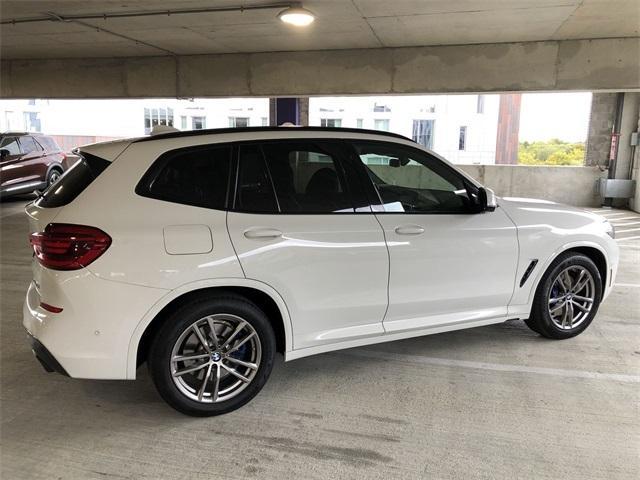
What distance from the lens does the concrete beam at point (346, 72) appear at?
9133 mm

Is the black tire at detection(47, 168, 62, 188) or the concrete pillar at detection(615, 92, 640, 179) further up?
the concrete pillar at detection(615, 92, 640, 179)

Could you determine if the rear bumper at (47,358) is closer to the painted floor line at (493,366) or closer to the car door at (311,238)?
the car door at (311,238)

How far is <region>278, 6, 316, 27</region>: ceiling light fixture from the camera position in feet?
23.3

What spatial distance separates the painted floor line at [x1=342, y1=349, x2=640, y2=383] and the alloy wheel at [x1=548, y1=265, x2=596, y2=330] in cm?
63

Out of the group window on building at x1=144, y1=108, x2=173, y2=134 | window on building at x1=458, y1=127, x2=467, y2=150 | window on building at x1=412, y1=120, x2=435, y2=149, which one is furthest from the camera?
window on building at x1=144, y1=108, x2=173, y2=134

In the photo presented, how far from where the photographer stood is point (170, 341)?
2.94 metres

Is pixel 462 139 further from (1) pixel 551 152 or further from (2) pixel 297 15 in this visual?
(2) pixel 297 15

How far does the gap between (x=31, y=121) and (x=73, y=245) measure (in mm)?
52275

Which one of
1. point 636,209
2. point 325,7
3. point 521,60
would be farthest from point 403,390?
point 636,209

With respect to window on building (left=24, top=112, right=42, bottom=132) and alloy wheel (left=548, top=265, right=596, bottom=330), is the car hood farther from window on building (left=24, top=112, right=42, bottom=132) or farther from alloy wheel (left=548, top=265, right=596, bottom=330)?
window on building (left=24, top=112, right=42, bottom=132)

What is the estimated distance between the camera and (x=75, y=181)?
120 inches

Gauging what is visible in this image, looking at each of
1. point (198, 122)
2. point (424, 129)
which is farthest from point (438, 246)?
point (198, 122)

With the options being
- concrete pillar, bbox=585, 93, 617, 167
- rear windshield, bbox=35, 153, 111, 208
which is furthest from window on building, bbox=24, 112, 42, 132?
rear windshield, bbox=35, 153, 111, 208

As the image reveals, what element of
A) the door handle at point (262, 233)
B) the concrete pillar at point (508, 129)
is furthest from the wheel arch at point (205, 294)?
the concrete pillar at point (508, 129)
